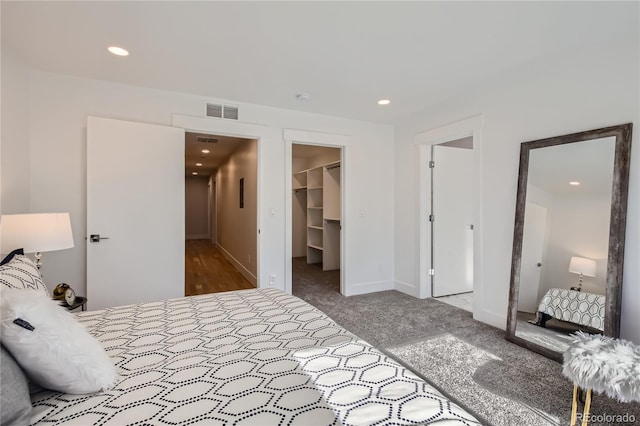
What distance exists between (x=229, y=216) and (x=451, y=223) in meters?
4.80

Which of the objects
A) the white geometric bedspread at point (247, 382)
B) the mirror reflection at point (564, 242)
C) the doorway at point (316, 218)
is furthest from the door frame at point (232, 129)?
the mirror reflection at point (564, 242)

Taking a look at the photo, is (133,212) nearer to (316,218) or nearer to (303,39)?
(303,39)

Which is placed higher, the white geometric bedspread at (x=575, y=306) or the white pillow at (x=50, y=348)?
the white pillow at (x=50, y=348)

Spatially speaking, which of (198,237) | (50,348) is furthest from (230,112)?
(198,237)

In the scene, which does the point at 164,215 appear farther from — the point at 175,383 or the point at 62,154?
the point at 175,383

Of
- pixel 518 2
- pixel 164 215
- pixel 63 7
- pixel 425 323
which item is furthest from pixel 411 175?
pixel 63 7

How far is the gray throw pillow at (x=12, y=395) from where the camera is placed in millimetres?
743

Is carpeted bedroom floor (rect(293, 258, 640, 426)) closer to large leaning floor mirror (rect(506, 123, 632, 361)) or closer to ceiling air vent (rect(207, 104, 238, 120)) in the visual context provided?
large leaning floor mirror (rect(506, 123, 632, 361))

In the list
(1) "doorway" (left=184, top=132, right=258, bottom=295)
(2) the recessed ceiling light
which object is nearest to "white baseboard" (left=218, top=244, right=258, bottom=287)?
(1) "doorway" (left=184, top=132, right=258, bottom=295)

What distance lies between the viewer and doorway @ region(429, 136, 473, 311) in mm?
4035

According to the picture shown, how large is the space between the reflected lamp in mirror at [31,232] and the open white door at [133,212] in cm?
71

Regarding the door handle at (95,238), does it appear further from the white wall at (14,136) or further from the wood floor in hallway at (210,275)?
the wood floor in hallway at (210,275)

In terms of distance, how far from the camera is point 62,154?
279 cm

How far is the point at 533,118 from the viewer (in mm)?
2680
